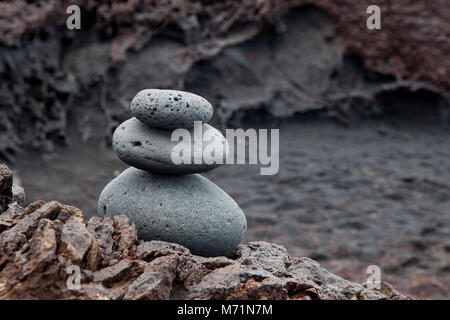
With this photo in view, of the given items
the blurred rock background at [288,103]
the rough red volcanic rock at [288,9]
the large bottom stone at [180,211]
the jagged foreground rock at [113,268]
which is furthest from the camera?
the rough red volcanic rock at [288,9]

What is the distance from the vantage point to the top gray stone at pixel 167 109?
364cm

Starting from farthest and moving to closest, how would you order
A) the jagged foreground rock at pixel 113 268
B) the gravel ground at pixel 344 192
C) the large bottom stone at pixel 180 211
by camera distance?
the gravel ground at pixel 344 192 → the large bottom stone at pixel 180 211 → the jagged foreground rock at pixel 113 268

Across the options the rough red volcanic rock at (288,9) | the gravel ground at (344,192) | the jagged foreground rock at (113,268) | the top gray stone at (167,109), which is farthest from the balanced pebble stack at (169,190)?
the rough red volcanic rock at (288,9)

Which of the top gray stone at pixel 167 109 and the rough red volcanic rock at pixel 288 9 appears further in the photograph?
the rough red volcanic rock at pixel 288 9

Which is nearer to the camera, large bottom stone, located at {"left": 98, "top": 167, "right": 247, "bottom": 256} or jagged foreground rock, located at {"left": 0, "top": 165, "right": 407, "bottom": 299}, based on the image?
jagged foreground rock, located at {"left": 0, "top": 165, "right": 407, "bottom": 299}

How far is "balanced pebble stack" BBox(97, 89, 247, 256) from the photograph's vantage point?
11.9 feet

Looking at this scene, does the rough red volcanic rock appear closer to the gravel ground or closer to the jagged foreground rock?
the gravel ground


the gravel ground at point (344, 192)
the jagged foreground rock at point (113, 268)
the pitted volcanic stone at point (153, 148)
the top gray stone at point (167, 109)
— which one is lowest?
the gravel ground at point (344, 192)

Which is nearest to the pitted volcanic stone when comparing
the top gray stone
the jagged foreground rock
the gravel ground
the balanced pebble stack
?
the balanced pebble stack

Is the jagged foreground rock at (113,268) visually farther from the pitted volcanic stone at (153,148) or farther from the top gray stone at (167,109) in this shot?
the top gray stone at (167,109)

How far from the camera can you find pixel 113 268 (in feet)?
9.55

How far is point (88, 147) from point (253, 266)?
7187 mm

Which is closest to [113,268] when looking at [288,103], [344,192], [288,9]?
[344,192]

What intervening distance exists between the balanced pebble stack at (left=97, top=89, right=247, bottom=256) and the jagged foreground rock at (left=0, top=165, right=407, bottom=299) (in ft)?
0.81
